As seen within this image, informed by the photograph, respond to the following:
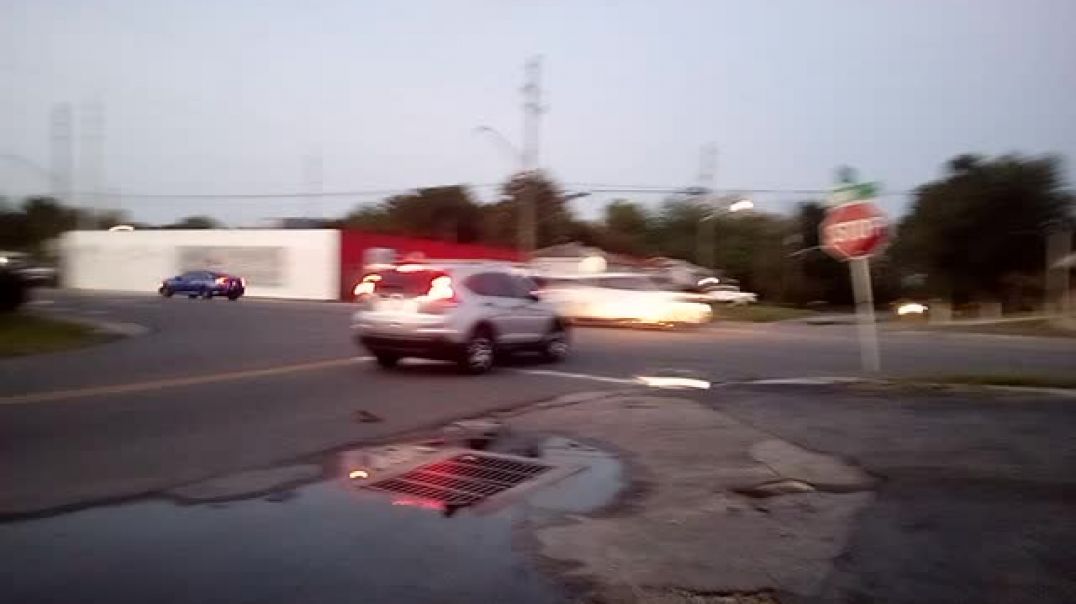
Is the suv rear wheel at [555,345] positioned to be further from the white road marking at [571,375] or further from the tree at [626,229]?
the tree at [626,229]

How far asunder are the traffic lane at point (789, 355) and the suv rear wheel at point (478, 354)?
1.78 m

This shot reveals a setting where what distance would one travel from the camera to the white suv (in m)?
16.0

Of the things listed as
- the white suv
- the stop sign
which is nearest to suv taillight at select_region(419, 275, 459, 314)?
the white suv

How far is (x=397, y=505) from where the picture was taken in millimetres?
7715

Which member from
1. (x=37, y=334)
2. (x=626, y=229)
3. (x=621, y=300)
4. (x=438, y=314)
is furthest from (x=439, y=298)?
(x=626, y=229)

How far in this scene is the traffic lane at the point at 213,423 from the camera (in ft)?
27.3

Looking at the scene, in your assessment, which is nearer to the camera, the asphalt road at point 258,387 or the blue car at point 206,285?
the asphalt road at point 258,387

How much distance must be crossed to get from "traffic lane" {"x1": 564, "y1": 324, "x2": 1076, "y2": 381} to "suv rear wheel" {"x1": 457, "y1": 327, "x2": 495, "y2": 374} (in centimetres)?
178

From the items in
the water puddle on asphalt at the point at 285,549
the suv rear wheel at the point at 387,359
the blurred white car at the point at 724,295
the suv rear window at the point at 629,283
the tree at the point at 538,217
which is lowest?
the water puddle on asphalt at the point at 285,549

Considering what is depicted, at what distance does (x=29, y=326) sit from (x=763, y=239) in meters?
73.2

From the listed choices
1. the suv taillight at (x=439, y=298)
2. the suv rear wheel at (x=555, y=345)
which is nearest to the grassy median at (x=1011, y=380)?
the suv rear wheel at (x=555, y=345)

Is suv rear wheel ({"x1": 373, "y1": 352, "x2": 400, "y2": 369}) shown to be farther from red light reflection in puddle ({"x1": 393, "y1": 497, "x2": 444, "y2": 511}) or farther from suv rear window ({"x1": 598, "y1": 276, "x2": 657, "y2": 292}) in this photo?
suv rear window ({"x1": 598, "y1": 276, "x2": 657, "y2": 292})

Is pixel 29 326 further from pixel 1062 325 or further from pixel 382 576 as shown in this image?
pixel 1062 325

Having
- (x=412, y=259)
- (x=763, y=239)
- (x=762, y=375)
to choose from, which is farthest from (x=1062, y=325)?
(x=763, y=239)
